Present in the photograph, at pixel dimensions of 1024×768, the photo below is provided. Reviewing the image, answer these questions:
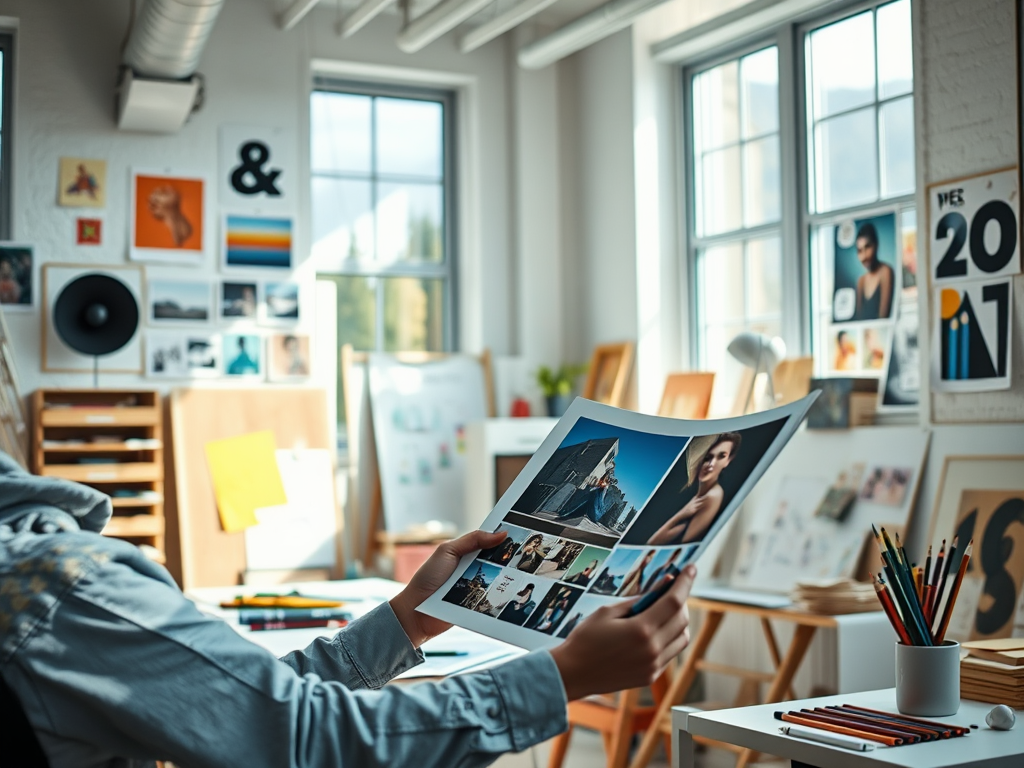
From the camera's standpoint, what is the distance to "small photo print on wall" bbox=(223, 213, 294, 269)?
545 cm

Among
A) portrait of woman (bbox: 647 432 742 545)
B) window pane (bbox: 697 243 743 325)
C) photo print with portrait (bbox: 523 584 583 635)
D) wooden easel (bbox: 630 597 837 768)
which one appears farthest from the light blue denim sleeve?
window pane (bbox: 697 243 743 325)

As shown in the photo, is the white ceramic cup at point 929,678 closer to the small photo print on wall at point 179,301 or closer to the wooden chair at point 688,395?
the wooden chair at point 688,395

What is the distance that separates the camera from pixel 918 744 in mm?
1609

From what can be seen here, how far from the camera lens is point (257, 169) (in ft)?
18.1

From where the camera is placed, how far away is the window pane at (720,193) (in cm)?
533

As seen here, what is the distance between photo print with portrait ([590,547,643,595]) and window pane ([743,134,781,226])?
13.5ft

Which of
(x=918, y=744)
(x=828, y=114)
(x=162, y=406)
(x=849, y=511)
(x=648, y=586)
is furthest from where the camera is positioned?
(x=162, y=406)

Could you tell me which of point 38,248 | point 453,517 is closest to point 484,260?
point 453,517

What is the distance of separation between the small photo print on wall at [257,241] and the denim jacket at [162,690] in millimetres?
4549

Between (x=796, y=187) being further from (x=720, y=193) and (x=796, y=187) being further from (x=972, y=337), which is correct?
(x=972, y=337)

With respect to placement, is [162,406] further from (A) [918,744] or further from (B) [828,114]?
(A) [918,744]

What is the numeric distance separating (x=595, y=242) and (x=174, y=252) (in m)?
2.14

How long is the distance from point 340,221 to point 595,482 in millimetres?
4784

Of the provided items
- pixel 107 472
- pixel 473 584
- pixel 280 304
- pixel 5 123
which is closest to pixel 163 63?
pixel 5 123
